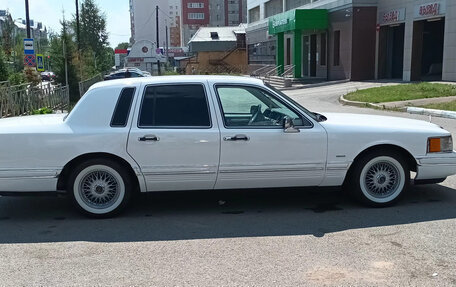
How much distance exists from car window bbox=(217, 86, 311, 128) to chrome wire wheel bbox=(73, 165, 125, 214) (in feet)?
4.62

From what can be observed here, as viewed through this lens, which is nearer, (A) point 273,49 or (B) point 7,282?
(B) point 7,282

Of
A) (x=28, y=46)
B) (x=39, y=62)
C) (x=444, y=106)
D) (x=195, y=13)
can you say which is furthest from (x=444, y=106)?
(x=195, y=13)

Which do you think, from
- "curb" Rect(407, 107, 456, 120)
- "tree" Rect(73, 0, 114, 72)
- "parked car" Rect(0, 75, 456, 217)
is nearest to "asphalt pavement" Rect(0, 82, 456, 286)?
"parked car" Rect(0, 75, 456, 217)

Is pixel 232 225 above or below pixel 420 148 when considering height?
below

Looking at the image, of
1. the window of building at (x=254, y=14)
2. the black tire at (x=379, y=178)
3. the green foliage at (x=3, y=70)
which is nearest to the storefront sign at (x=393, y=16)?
the green foliage at (x=3, y=70)

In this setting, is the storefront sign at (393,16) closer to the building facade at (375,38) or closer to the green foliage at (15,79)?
the building facade at (375,38)

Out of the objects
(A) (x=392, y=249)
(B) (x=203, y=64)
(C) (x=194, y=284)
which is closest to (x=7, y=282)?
(C) (x=194, y=284)

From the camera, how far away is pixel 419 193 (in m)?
6.25

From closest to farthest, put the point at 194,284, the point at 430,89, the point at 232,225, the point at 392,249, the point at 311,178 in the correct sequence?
the point at 194,284
the point at 392,249
the point at 232,225
the point at 311,178
the point at 430,89

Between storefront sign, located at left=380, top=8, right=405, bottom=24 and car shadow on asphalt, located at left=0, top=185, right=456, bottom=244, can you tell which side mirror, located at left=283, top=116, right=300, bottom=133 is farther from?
storefront sign, located at left=380, top=8, right=405, bottom=24

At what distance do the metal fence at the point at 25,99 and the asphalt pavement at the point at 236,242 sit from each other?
36.4 feet

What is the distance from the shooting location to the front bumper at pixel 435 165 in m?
5.60

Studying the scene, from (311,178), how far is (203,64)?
190ft

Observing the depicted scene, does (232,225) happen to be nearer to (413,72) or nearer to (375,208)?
(375,208)
